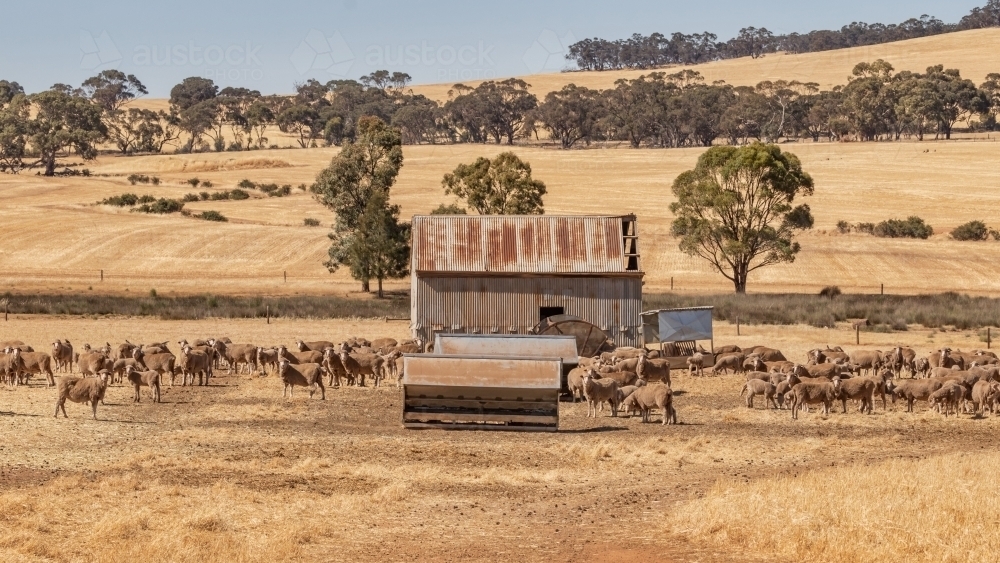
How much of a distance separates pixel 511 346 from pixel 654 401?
248 inches

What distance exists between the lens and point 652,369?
34688 mm

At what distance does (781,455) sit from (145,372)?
17.2 m

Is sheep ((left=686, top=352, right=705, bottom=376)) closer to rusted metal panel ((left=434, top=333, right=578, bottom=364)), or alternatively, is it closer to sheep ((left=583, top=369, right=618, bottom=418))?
rusted metal panel ((left=434, top=333, right=578, bottom=364))

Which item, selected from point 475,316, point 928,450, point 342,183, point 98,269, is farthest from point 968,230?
point 928,450

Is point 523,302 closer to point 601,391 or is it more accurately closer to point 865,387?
point 601,391

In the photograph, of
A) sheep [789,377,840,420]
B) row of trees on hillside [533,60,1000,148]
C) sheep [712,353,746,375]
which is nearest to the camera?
sheep [789,377,840,420]

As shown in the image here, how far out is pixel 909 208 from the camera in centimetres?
9975

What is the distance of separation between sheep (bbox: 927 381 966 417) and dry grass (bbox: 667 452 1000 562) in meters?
9.02

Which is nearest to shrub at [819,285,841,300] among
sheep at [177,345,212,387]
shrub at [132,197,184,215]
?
sheep at [177,345,212,387]

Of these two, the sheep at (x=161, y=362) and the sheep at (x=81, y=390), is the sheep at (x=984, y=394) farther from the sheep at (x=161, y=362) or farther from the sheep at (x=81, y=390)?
the sheep at (x=161, y=362)

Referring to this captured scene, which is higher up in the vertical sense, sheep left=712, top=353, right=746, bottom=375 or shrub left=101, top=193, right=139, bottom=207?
shrub left=101, top=193, right=139, bottom=207

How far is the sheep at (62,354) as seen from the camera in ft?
121

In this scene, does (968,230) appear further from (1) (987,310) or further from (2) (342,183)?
(2) (342,183)

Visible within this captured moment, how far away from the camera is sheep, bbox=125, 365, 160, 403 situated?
3089cm
